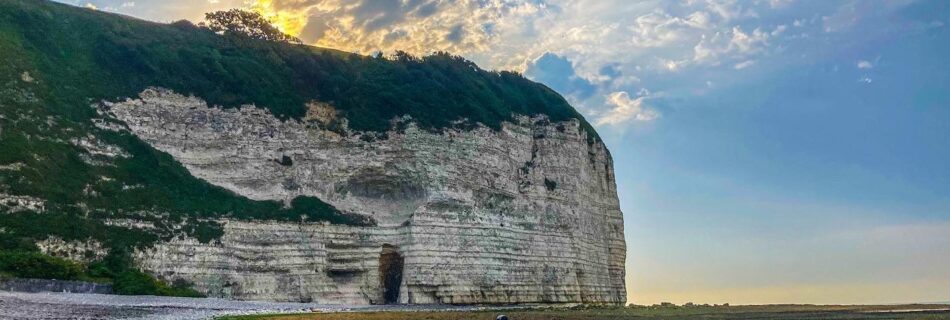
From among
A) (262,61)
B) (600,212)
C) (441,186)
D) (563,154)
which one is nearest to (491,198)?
(441,186)

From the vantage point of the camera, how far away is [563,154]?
2290 inches

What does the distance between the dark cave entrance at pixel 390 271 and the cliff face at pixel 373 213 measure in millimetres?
65

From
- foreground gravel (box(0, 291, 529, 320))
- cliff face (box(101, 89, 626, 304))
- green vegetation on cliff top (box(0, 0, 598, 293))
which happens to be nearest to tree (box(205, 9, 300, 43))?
green vegetation on cliff top (box(0, 0, 598, 293))

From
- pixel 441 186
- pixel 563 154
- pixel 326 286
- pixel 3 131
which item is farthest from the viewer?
pixel 563 154

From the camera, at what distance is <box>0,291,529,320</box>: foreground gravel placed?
72.8 feet

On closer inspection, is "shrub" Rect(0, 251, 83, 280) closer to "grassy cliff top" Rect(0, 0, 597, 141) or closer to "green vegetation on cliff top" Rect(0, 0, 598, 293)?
"green vegetation on cliff top" Rect(0, 0, 598, 293)

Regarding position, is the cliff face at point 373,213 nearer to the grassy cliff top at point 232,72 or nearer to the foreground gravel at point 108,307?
the grassy cliff top at point 232,72

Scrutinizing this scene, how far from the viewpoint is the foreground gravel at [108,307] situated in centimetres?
2219

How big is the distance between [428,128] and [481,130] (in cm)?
408

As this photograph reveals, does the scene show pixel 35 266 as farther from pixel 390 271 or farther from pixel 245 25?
pixel 245 25

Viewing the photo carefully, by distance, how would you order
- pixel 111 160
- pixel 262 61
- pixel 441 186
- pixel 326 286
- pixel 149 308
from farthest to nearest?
1. pixel 262 61
2. pixel 441 186
3. pixel 326 286
4. pixel 111 160
5. pixel 149 308

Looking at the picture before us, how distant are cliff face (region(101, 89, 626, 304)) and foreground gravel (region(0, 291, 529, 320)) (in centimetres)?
814

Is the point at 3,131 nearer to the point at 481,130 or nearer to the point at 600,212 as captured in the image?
the point at 481,130

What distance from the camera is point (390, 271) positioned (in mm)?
46938
